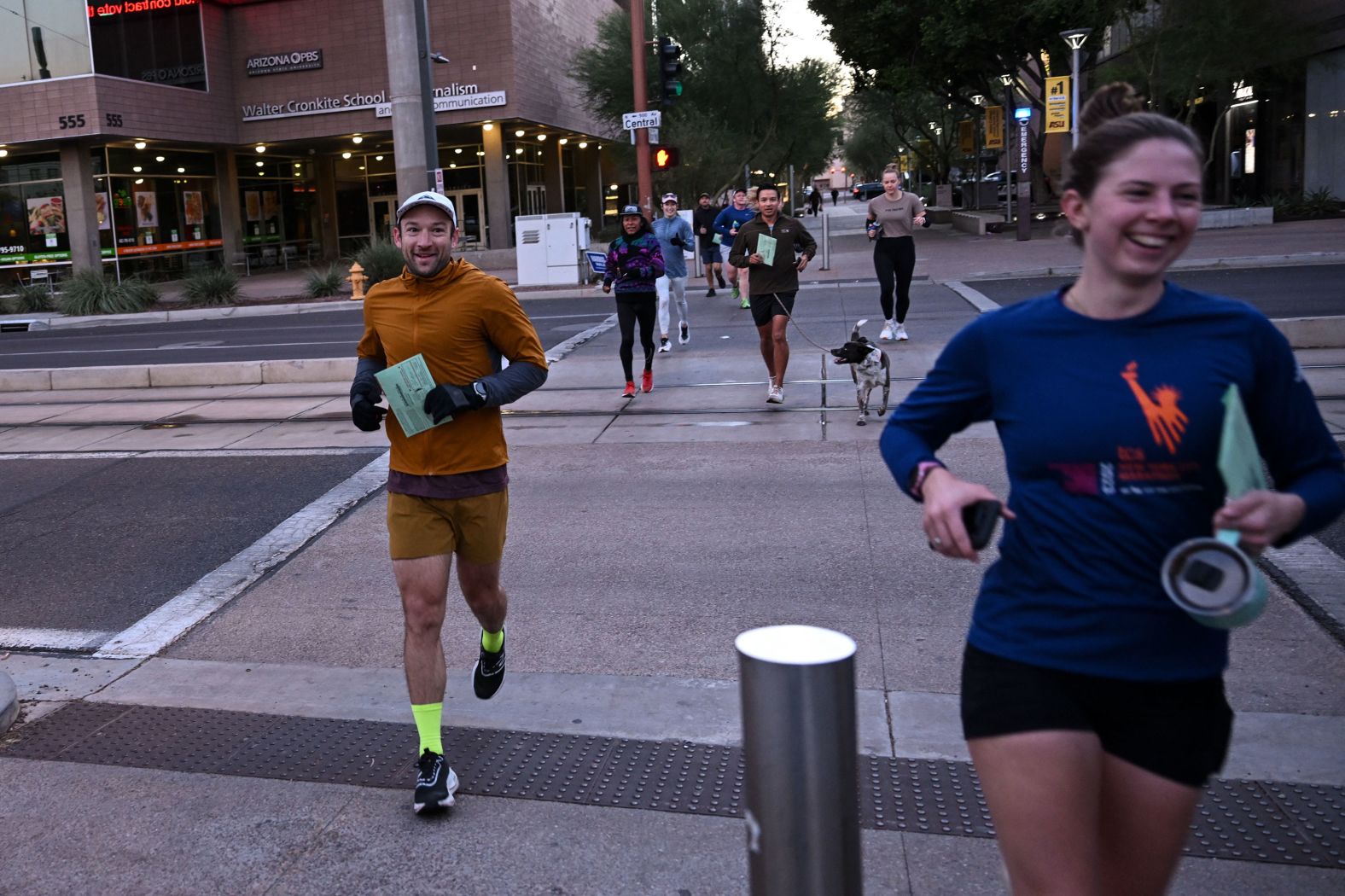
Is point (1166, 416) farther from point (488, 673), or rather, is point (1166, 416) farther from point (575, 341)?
point (575, 341)

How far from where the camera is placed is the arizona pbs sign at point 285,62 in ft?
123

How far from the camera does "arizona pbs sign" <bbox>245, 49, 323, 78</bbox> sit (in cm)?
3753

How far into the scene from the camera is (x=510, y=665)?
5152 mm

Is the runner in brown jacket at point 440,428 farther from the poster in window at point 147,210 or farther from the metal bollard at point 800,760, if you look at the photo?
the poster in window at point 147,210

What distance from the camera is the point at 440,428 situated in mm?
3996

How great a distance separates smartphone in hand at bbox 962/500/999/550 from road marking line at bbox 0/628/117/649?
487 centimetres

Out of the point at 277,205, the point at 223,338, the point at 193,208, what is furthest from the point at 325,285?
the point at 277,205

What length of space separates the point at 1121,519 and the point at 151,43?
39547mm

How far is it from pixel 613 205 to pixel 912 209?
43407mm

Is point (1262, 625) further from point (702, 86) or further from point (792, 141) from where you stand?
point (792, 141)

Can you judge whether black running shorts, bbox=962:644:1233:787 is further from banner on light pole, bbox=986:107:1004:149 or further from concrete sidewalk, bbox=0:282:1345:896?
banner on light pole, bbox=986:107:1004:149

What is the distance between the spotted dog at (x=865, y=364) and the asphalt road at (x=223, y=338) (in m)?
6.67

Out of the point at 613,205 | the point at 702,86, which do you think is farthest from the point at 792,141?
the point at 613,205

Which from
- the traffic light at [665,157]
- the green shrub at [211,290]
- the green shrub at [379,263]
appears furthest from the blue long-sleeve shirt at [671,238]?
the green shrub at [211,290]
